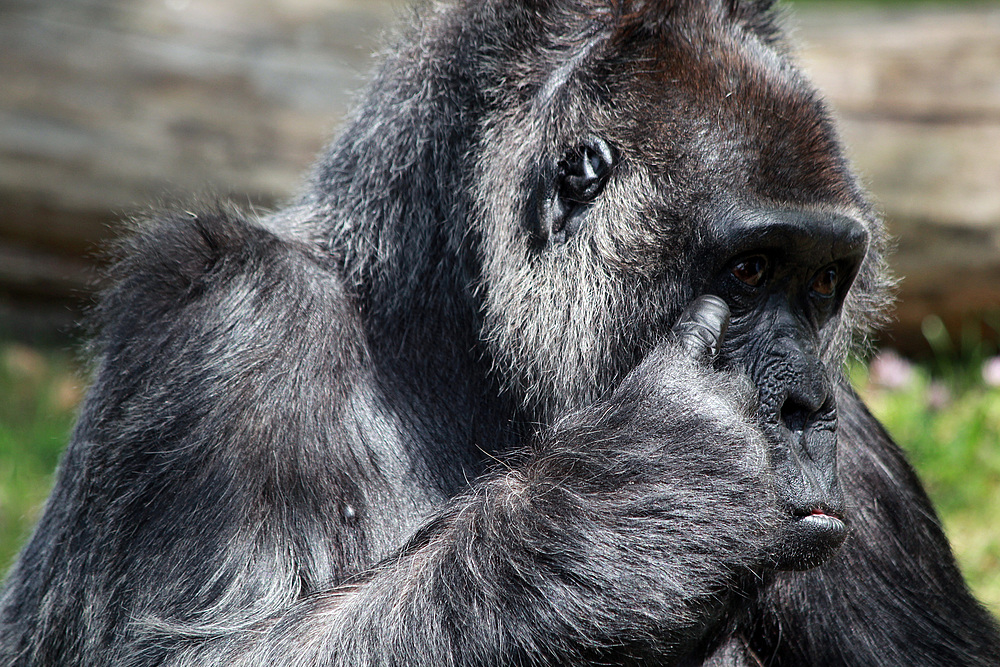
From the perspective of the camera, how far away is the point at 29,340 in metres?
9.55

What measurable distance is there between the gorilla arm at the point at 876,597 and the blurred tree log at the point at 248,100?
404 centimetres

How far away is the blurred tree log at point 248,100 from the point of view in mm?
7832

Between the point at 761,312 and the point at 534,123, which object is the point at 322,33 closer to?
the point at 534,123

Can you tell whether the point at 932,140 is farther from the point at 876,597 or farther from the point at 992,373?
the point at 876,597

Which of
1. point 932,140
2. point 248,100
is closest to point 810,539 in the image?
point 932,140

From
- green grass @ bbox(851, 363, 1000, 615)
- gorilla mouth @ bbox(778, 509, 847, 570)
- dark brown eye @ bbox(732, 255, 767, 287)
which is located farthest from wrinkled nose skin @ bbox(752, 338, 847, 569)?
green grass @ bbox(851, 363, 1000, 615)

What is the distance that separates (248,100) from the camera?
816 centimetres

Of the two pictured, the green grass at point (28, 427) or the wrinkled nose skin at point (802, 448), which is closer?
the wrinkled nose skin at point (802, 448)

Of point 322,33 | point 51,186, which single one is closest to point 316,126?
point 322,33

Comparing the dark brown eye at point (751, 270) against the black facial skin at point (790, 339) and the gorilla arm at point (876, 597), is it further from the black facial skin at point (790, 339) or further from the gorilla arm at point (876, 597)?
the gorilla arm at point (876, 597)

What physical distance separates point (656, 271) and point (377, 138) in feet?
Answer: 4.16

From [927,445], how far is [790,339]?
12.2ft

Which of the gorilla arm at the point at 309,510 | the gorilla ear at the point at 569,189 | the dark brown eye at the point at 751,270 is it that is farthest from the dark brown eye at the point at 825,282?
the gorilla ear at the point at 569,189

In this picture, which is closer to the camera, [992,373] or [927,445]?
[927,445]
